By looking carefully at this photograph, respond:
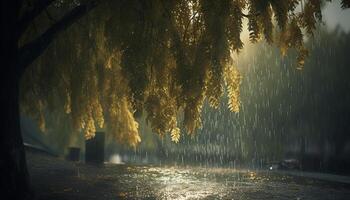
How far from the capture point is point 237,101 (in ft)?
28.1

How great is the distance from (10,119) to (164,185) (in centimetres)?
391

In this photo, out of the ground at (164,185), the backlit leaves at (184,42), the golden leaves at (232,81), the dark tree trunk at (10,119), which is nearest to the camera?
the backlit leaves at (184,42)

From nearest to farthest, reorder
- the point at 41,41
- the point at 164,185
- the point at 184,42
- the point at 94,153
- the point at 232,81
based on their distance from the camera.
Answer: the point at 184,42 → the point at 41,41 → the point at 232,81 → the point at 164,185 → the point at 94,153

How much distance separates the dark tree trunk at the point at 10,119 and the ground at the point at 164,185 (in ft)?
2.51

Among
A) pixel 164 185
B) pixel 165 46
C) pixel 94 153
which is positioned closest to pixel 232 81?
pixel 165 46

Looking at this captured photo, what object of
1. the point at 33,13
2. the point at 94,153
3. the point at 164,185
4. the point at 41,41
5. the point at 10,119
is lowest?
the point at 164,185

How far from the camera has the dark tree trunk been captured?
24.8ft

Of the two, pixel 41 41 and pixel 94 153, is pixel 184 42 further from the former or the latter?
pixel 94 153

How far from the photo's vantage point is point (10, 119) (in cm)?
772

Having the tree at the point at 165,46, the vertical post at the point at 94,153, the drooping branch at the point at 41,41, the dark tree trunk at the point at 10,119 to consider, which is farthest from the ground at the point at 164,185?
the drooping branch at the point at 41,41

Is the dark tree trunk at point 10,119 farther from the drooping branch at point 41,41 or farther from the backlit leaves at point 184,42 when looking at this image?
the backlit leaves at point 184,42

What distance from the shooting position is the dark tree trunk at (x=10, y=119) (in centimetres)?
757

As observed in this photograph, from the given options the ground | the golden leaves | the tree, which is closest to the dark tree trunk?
the tree

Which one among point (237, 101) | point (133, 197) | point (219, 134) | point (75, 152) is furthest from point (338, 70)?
point (133, 197)
